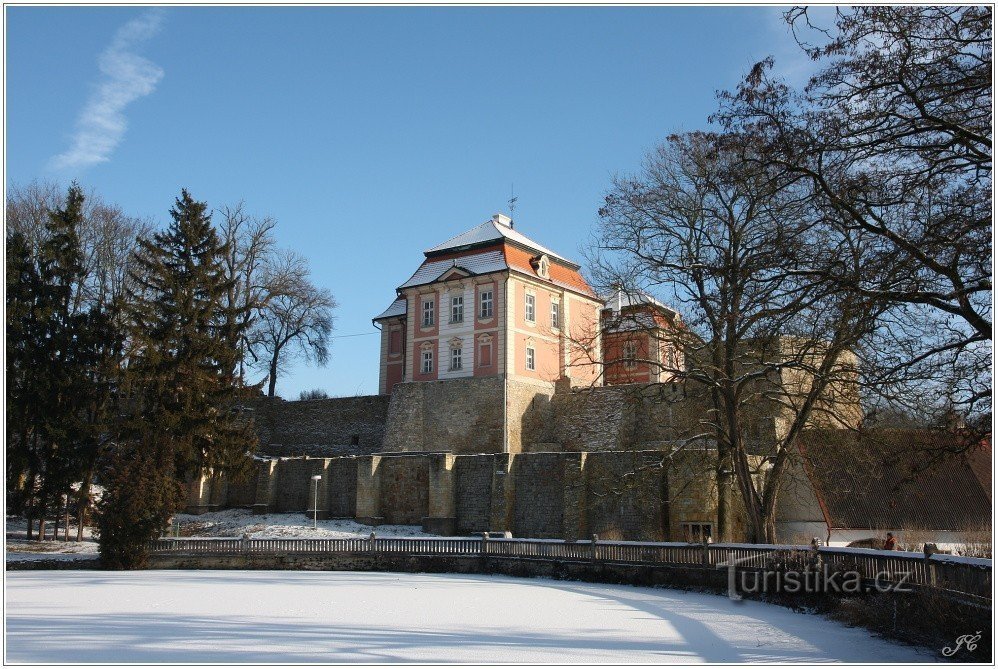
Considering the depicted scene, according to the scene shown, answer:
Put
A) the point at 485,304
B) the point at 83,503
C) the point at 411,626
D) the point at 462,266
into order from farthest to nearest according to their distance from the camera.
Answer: the point at 462,266 → the point at 485,304 → the point at 83,503 → the point at 411,626

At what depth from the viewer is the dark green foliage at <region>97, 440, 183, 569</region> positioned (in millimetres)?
23422

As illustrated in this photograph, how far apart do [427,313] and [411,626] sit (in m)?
28.8

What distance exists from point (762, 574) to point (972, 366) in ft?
23.6

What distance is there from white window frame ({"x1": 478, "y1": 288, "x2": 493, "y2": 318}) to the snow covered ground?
10412 millimetres

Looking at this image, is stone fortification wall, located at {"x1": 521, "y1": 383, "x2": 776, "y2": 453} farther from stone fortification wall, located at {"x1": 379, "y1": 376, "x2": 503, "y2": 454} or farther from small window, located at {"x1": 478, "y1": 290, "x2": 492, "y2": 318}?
small window, located at {"x1": 478, "y1": 290, "x2": 492, "y2": 318}

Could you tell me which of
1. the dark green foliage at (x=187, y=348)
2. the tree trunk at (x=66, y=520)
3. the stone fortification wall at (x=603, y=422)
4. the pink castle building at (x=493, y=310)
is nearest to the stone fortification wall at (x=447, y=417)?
the pink castle building at (x=493, y=310)

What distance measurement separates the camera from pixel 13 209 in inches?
1286

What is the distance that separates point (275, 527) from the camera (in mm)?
30906

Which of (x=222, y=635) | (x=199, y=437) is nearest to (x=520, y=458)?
(x=199, y=437)

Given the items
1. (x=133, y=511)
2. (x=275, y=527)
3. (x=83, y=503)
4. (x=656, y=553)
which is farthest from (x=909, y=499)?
(x=83, y=503)

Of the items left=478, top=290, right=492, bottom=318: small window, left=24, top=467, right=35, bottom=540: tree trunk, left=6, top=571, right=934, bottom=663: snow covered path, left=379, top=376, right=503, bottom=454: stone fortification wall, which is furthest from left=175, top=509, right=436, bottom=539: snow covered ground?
left=6, top=571, right=934, bottom=663: snow covered path

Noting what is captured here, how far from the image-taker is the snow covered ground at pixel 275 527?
3025 cm

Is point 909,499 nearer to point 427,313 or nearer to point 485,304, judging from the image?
point 485,304

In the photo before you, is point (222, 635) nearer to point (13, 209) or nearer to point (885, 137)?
point (885, 137)
